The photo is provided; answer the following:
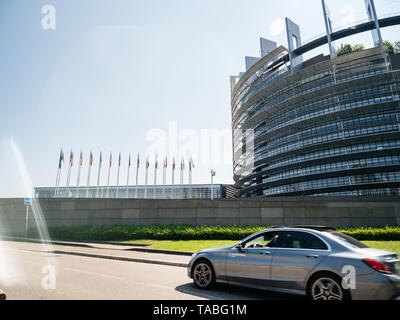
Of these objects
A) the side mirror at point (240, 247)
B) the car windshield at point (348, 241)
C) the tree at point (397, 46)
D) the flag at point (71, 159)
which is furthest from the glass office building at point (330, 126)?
the side mirror at point (240, 247)

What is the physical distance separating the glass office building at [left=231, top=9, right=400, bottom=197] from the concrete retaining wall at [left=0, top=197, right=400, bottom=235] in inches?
1151

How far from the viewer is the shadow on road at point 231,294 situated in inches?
223

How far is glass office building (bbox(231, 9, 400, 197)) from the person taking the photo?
4566 centimetres

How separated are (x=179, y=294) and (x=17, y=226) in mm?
24813

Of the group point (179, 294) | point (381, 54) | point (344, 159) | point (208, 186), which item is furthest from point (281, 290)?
point (208, 186)

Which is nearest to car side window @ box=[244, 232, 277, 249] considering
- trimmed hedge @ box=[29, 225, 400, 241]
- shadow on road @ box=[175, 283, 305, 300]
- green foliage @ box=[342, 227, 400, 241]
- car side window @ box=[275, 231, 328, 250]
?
car side window @ box=[275, 231, 328, 250]

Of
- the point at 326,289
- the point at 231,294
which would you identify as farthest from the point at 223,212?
the point at 326,289

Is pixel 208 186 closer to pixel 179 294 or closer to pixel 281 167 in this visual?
pixel 281 167

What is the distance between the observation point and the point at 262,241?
6184 mm

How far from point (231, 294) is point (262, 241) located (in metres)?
1.39

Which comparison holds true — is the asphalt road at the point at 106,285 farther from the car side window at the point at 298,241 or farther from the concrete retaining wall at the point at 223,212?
the concrete retaining wall at the point at 223,212

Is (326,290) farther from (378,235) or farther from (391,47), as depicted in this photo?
(391,47)

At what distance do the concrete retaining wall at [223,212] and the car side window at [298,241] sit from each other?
14596 mm

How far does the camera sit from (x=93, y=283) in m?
6.79
